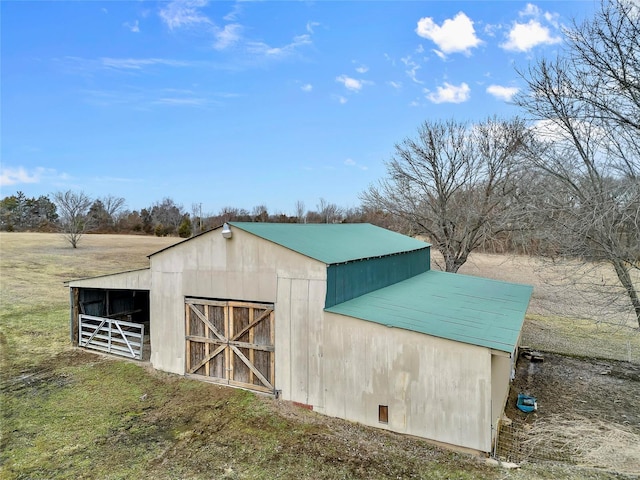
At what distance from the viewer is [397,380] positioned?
6.96m

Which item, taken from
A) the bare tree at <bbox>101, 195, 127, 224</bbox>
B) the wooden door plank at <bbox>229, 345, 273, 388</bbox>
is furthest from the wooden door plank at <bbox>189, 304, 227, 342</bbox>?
the bare tree at <bbox>101, 195, 127, 224</bbox>

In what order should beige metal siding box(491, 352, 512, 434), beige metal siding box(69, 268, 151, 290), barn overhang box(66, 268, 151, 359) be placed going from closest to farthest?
beige metal siding box(491, 352, 512, 434) < beige metal siding box(69, 268, 151, 290) < barn overhang box(66, 268, 151, 359)

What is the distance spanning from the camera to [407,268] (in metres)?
13.6

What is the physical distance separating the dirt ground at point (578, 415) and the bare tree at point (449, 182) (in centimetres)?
969

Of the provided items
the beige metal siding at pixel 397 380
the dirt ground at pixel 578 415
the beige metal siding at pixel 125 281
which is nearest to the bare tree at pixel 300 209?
the beige metal siding at pixel 125 281

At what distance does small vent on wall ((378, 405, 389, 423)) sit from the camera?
7036 mm

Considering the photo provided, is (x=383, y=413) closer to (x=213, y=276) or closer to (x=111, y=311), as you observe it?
(x=213, y=276)

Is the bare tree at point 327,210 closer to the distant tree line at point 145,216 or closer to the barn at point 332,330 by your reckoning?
the distant tree line at point 145,216

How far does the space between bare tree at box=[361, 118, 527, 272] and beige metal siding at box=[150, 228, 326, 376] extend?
1413 centimetres

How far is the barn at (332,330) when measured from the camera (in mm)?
6574

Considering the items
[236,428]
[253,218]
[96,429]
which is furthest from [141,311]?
[253,218]

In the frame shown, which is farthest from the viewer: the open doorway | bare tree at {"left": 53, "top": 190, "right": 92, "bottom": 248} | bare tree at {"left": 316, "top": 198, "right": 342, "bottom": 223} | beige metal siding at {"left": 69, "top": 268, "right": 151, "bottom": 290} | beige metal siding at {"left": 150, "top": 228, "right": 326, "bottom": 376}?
bare tree at {"left": 316, "top": 198, "right": 342, "bottom": 223}

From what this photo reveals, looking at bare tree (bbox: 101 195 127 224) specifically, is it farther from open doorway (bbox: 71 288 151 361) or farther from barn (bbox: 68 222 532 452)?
barn (bbox: 68 222 532 452)

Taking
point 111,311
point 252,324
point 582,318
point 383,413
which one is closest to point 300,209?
point 111,311
